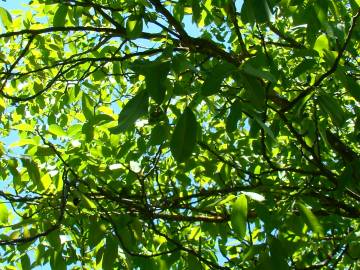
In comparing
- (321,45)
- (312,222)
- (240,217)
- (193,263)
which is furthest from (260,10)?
(193,263)

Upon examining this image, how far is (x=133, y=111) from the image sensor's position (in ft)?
4.88

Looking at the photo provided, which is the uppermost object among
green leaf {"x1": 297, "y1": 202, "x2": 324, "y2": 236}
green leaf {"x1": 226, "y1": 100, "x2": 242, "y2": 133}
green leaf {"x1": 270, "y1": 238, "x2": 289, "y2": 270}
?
green leaf {"x1": 226, "y1": 100, "x2": 242, "y2": 133}

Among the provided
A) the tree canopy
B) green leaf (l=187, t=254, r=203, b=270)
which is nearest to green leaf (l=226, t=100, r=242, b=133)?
the tree canopy

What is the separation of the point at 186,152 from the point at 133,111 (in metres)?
0.22

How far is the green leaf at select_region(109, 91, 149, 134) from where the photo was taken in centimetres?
147

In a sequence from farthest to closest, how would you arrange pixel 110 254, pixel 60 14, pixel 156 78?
pixel 60 14
pixel 110 254
pixel 156 78

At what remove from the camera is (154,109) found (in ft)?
8.20

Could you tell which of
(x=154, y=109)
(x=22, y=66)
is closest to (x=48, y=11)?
(x=22, y=66)

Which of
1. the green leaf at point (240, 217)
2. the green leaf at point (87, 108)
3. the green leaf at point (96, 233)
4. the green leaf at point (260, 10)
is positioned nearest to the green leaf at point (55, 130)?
the green leaf at point (87, 108)

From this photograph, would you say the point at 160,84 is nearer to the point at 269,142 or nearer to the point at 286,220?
the point at 286,220

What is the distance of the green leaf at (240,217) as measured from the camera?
1912 mm

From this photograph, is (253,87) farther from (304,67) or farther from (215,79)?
(304,67)

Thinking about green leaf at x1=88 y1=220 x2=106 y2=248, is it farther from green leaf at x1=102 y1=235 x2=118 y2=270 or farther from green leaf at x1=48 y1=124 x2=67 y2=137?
green leaf at x1=48 y1=124 x2=67 y2=137

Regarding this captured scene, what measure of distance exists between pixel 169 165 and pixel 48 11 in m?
1.63
